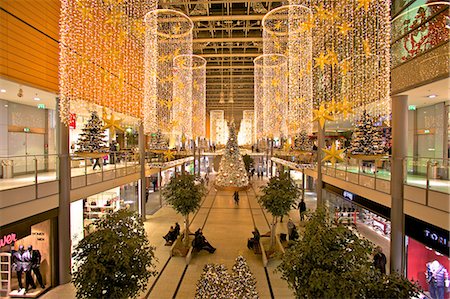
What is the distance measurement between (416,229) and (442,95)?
5.15m

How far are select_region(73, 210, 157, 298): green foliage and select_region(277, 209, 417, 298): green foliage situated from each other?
8.29ft

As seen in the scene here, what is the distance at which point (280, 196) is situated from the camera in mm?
10289

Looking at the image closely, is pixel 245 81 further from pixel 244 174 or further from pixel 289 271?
pixel 289 271

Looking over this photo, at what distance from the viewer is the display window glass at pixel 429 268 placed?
22.0 ft

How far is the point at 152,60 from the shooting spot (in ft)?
35.7

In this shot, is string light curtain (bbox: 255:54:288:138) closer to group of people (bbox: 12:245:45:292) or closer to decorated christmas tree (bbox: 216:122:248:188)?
decorated christmas tree (bbox: 216:122:248:188)

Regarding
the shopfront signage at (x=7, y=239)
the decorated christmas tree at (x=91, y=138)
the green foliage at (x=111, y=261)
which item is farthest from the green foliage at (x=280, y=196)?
the shopfront signage at (x=7, y=239)

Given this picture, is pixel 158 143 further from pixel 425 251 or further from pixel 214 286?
pixel 425 251

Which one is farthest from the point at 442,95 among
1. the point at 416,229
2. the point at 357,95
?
the point at 416,229

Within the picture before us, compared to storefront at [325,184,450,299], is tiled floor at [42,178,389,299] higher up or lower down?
lower down

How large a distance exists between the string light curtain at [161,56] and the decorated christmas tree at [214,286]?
781 cm

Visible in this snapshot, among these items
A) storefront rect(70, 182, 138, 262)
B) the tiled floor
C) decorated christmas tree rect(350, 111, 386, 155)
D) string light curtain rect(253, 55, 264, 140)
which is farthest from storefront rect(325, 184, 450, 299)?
string light curtain rect(253, 55, 264, 140)

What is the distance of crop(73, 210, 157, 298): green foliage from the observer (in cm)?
454

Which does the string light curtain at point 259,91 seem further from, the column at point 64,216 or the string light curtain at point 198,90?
the column at point 64,216
